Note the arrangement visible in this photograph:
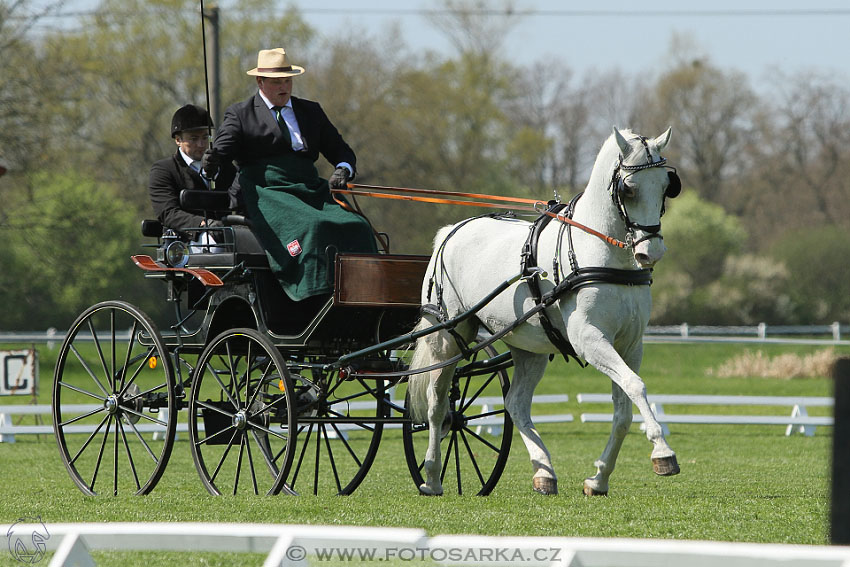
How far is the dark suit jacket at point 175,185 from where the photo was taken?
8648 mm

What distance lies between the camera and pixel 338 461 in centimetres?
1237

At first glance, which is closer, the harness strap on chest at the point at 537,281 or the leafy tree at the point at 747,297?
the harness strap on chest at the point at 537,281

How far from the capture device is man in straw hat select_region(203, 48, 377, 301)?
7.70 m

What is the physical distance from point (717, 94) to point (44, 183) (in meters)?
27.6

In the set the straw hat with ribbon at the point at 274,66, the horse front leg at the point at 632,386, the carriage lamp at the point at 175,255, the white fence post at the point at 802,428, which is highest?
the straw hat with ribbon at the point at 274,66

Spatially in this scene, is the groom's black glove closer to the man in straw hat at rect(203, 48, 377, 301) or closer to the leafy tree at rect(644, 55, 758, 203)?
the man in straw hat at rect(203, 48, 377, 301)

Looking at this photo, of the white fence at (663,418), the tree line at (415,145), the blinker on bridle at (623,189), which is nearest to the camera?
the blinker on bridle at (623,189)

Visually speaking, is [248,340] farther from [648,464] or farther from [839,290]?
[839,290]

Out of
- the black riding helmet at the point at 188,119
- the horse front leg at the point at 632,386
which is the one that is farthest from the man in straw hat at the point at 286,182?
the horse front leg at the point at 632,386

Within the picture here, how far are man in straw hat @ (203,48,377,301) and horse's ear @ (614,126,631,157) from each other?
2.01 metres

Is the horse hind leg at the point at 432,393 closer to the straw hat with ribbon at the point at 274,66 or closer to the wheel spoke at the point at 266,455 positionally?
the wheel spoke at the point at 266,455

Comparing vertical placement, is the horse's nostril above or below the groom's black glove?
below

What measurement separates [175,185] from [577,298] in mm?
3563

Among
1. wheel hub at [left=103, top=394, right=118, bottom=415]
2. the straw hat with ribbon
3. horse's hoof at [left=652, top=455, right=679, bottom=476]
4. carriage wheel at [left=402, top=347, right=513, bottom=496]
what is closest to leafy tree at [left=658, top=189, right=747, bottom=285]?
carriage wheel at [left=402, top=347, right=513, bottom=496]
